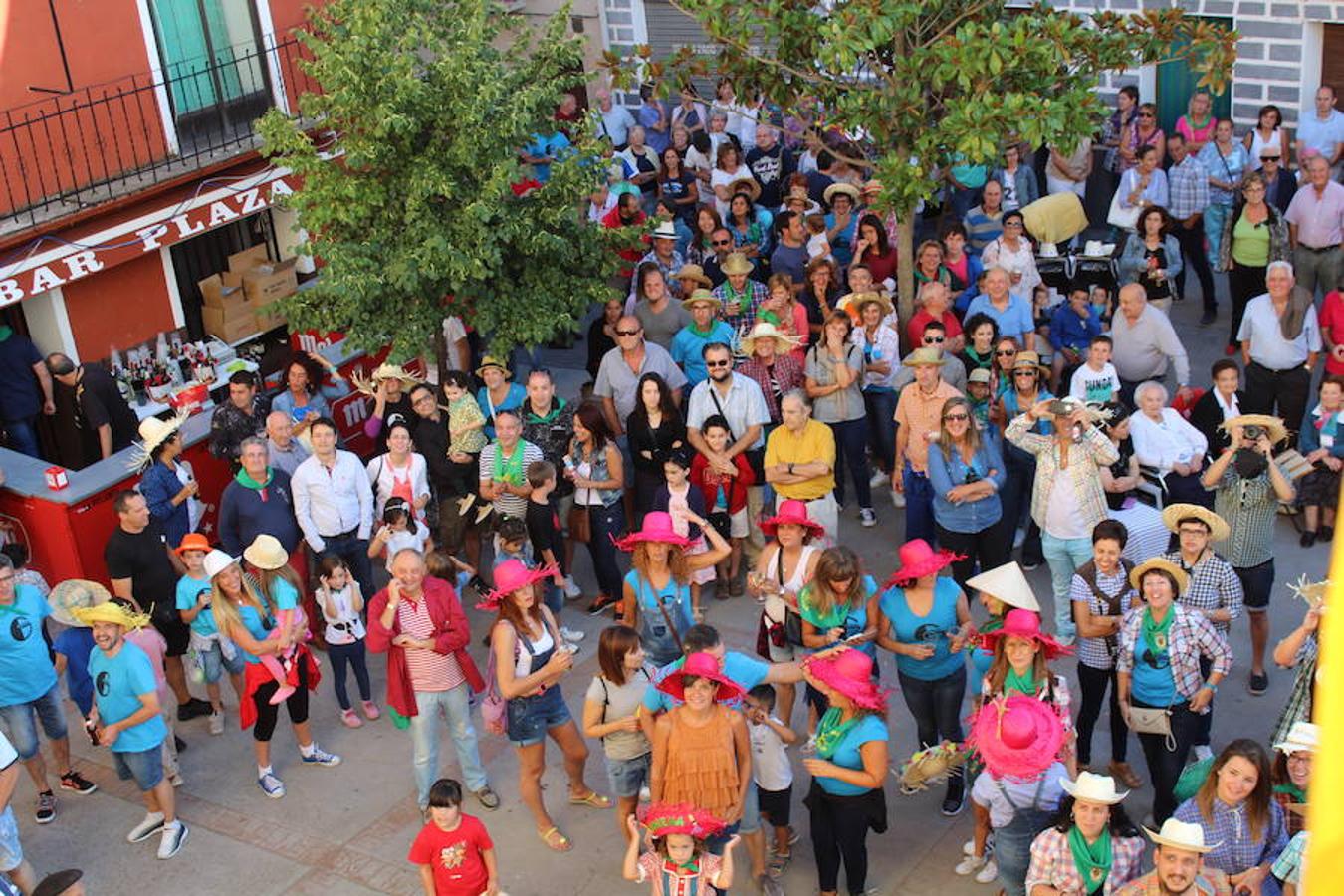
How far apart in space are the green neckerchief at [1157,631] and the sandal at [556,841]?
3357mm

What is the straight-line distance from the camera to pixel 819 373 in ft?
40.1

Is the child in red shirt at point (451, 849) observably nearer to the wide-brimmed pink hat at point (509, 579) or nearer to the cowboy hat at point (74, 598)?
the wide-brimmed pink hat at point (509, 579)

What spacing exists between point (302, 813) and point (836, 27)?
6.56 m

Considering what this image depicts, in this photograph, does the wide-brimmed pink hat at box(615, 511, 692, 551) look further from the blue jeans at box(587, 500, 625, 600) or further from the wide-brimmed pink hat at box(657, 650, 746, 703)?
the blue jeans at box(587, 500, 625, 600)

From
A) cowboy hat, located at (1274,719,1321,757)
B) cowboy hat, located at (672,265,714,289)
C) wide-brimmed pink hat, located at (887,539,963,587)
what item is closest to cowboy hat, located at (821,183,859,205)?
cowboy hat, located at (672,265,714,289)

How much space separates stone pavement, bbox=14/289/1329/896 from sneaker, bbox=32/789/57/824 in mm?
47

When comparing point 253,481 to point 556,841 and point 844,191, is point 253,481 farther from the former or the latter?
point 844,191

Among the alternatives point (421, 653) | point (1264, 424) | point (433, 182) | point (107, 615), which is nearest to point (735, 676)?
point (421, 653)

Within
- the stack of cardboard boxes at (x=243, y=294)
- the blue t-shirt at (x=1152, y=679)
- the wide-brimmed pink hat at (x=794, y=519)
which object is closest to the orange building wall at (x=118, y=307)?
the stack of cardboard boxes at (x=243, y=294)

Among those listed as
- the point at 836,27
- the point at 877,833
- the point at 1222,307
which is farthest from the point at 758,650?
the point at 1222,307

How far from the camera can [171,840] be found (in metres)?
9.80

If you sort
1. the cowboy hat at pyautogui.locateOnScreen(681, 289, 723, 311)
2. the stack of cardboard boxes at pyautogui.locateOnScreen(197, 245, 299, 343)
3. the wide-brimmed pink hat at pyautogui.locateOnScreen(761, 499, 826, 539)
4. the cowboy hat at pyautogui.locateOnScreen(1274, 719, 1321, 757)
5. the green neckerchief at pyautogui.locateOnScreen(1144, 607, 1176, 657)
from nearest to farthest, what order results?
1. the cowboy hat at pyautogui.locateOnScreen(1274, 719, 1321, 757)
2. the green neckerchief at pyautogui.locateOnScreen(1144, 607, 1176, 657)
3. the wide-brimmed pink hat at pyautogui.locateOnScreen(761, 499, 826, 539)
4. the cowboy hat at pyautogui.locateOnScreen(681, 289, 723, 311)
5. the stack of cardboard boxes at pyautogui.locateOnScreen(197, 245, 299, 343)

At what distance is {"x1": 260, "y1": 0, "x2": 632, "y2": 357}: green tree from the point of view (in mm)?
12336

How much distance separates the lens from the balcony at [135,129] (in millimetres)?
14094
